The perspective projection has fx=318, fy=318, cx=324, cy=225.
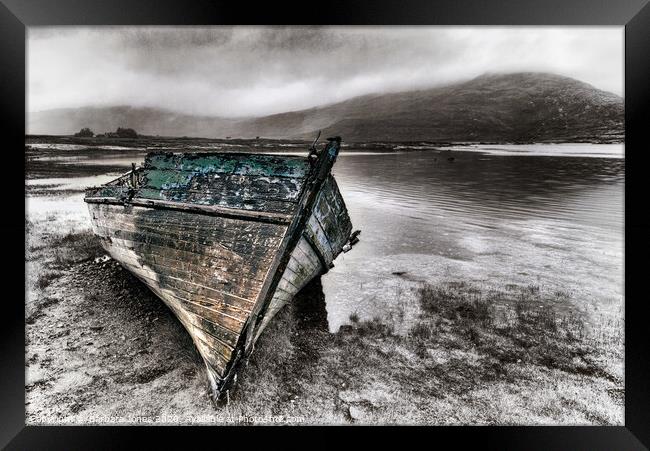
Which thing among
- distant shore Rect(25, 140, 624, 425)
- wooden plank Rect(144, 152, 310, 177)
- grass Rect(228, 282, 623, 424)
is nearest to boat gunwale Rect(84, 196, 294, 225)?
wooden plank Rect(144, 152, 310, 177)

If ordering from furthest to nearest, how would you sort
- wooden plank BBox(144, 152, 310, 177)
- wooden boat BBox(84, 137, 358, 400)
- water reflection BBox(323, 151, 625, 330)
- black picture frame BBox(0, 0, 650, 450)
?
water reflection BBox(323, 151, 625, 330) < black picture frame BBox(0, 0, 650, 450) < wooden plank BBox(144, 152, 310, 177) < wooden boat BBox(84, 137, 358, 400)

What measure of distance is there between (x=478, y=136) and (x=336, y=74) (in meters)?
2.74

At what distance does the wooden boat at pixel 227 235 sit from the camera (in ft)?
8.09

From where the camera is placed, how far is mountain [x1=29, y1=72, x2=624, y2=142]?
3.80 meters

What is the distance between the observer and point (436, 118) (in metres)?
5.02

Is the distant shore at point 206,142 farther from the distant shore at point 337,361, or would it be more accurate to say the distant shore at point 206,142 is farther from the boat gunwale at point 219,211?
the boat gunwale at point 219,211

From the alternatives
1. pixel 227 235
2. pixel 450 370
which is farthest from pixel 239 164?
pixel 450 370

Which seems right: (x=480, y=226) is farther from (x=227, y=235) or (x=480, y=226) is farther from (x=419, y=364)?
(x=227, y=235)

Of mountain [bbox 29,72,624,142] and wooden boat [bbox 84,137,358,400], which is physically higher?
mountain [bbox 29,72,624,142]

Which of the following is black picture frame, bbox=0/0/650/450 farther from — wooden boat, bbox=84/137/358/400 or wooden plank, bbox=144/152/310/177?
wooden plank, bbox=144/152/310/177

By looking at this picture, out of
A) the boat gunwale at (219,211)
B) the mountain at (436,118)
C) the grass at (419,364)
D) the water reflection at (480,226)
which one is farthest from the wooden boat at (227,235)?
the mountain at (436,118)

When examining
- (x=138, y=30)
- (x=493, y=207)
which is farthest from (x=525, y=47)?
(x=138, y=30)

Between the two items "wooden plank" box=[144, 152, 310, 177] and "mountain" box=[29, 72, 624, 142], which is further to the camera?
"mountain" box=[29, 72, 624, 142]

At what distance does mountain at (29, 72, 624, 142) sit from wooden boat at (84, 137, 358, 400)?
5.08 ft
